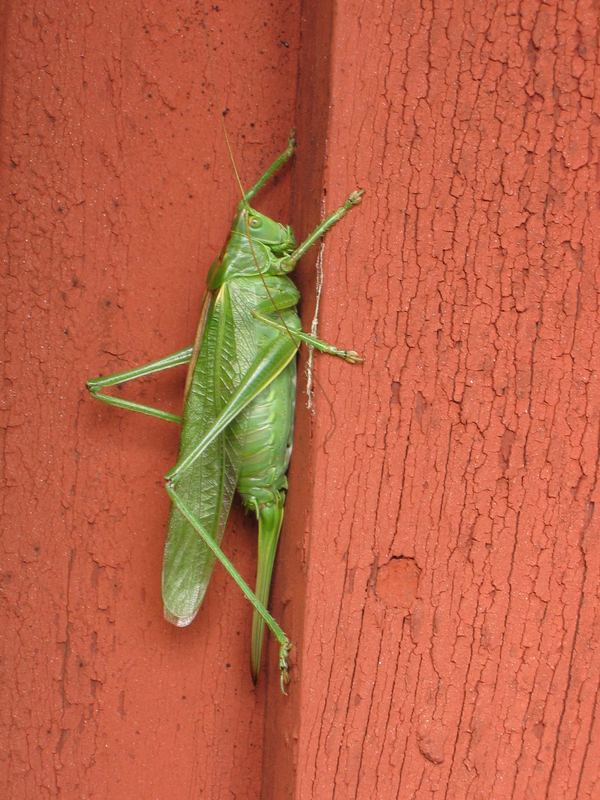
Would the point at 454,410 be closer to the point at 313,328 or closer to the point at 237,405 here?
the point at 313,328

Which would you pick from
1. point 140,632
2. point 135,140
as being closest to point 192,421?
point 140,632

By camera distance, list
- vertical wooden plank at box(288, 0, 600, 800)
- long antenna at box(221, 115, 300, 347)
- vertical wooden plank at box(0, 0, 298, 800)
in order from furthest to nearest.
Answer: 1. vertical wooden plank at box(0, 0, 298, 800)
2. long antenna at box(221, 115, 300, 347)
3. vertical wooden plank at box(288, 0, 600, 800)

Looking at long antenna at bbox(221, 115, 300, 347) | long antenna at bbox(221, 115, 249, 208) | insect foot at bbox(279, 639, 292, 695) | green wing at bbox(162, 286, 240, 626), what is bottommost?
insect foot at bbox(279, 639, 292, 695)

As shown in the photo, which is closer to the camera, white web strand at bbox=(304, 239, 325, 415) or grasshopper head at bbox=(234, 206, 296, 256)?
white web strand at bbox=(304, 239, 325, 415)

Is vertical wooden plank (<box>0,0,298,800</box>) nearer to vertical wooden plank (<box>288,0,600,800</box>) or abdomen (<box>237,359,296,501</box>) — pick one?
abdomen (<box>237,359,296,501</box>)

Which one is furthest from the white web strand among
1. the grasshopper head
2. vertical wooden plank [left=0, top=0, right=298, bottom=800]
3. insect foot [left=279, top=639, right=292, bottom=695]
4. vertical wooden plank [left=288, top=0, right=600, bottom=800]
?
insect foot [left=279, top=639, right=292, bottom=695]

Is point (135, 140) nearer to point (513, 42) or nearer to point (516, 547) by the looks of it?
point (513, 42)

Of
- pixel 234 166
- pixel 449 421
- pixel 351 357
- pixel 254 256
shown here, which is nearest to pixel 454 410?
pixel 449 421
